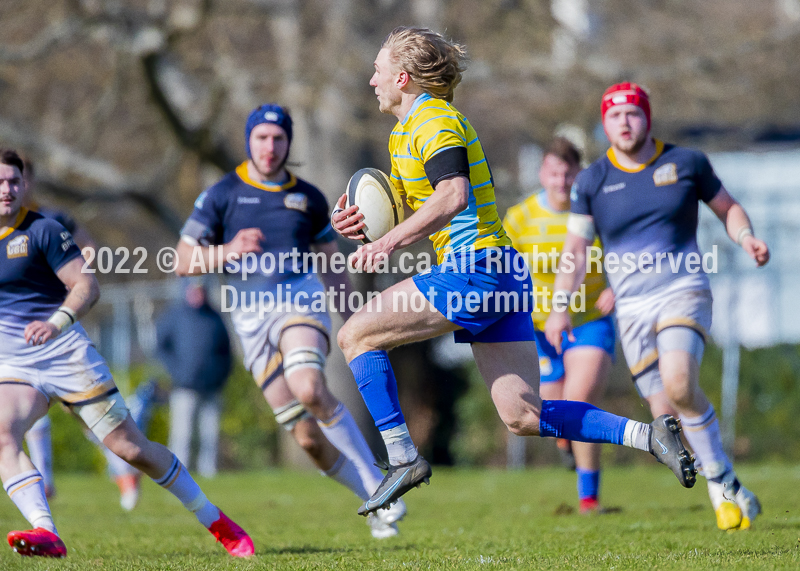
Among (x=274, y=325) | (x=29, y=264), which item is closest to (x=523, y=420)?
(x=274, y=325)

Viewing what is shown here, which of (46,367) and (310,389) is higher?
(46,367)

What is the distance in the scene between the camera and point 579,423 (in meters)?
4.57

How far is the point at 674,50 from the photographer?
15414mm

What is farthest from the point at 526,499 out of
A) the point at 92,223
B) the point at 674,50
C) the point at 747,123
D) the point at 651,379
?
the point at 92,223

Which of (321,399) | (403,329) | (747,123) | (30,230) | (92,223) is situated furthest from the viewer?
(92,223)

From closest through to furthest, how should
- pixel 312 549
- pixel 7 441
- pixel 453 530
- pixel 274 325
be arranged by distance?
1. pixel 7 441
2. pixel 312 549
3. pixel 274 325
4. pixel 453 530

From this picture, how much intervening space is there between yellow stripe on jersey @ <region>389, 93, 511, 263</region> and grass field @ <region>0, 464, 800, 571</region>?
4.74 ft

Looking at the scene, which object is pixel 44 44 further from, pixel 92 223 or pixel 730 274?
pixel 92 223

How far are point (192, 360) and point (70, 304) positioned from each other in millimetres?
7214

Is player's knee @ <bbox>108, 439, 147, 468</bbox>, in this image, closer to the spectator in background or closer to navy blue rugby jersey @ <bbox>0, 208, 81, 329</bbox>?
navy blue rugby jersey @ <bbox>0, 208, 81, 329</bbox>

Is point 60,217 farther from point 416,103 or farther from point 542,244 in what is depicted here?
point 542,244

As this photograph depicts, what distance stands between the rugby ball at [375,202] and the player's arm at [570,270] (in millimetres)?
1695

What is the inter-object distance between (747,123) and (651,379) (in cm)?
1162

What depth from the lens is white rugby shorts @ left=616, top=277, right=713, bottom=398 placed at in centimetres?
598
